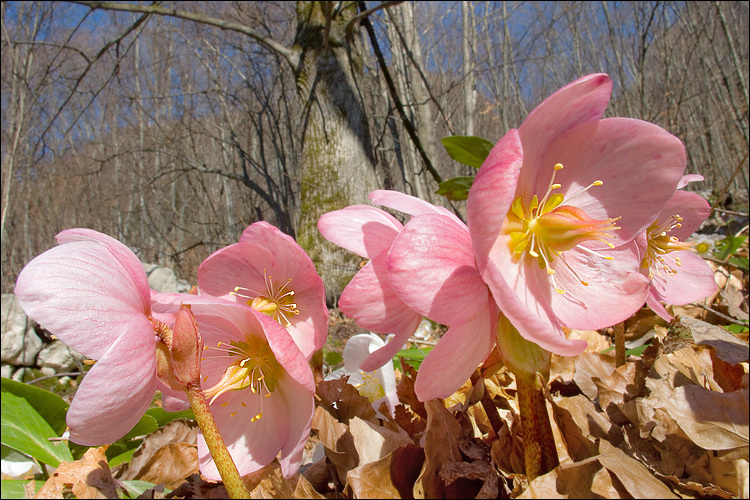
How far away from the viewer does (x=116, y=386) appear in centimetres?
43

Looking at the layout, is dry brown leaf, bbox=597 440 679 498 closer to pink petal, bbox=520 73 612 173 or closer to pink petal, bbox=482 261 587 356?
pink petal, bbox=482 261 587 356

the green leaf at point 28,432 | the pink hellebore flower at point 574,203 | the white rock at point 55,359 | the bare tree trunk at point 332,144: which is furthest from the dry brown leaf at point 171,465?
the white rock at point 55,359

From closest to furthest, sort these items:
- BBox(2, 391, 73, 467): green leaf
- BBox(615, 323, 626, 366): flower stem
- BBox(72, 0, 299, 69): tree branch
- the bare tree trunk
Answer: BBox(2, 391, 73, 467): green leaf → BBox(615, 323, 626, 366): flower stem → BBox(72, 0, 299, 69): tree branch → the bare tree trunk

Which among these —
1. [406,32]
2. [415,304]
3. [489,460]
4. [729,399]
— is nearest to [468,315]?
[415,304]

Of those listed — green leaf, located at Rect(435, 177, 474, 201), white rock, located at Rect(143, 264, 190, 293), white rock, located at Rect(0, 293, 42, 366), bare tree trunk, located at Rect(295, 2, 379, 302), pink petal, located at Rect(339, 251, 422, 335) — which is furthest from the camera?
white rock, located at Rect(143, 264, 190, 293)

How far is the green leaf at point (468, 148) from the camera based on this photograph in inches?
43.8

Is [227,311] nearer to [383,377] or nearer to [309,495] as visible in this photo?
[309,495]

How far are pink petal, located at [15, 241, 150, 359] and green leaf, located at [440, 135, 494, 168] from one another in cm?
80

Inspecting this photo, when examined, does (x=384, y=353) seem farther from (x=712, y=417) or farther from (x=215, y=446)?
(x=712, y=417)

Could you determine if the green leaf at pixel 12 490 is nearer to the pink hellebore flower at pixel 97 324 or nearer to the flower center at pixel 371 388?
the pink hellebore flower at pixel 97 324

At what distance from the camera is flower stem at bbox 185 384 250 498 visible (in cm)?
44

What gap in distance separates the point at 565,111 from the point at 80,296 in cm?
50

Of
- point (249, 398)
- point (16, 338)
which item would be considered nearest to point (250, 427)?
point (249, 398)

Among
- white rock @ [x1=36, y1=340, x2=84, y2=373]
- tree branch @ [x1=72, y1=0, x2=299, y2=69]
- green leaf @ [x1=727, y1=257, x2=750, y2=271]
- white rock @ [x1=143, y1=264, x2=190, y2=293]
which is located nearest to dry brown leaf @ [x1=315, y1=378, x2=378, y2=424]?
green leaf @ [x1=727, y1=257, x2=750, y2=271]
